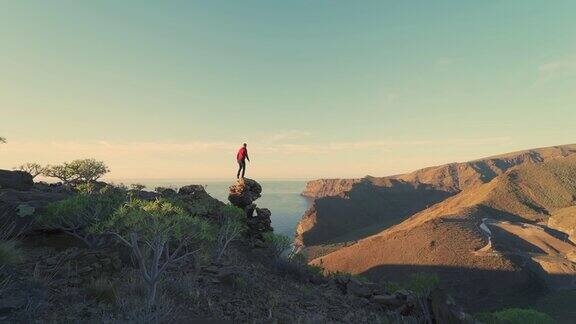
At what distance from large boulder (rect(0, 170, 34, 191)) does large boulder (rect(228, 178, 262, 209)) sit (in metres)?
14.0

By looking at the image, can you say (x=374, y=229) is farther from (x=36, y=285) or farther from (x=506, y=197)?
(x=36, y=285)

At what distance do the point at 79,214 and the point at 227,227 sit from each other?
7.82m

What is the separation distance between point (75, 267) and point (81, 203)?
3.36 meters

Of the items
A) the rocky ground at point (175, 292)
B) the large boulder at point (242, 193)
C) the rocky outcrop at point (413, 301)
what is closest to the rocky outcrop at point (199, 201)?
the large boulder at point (242, 193)

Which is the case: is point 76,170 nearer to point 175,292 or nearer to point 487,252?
point 175,292

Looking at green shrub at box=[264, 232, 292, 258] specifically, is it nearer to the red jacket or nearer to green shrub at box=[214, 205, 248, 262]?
green shrub at box=[214, 205, 248, 262]

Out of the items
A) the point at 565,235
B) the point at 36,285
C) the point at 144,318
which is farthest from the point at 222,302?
the point at 565,235

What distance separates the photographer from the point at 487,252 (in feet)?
268

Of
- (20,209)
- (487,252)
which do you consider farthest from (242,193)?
(487,252)

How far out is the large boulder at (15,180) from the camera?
23.8m

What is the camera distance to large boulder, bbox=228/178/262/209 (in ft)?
99.1

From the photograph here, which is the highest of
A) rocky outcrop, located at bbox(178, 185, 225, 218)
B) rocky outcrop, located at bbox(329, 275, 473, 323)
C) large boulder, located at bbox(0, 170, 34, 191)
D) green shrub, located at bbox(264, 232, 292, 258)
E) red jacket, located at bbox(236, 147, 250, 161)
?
red jacket, located at bbox(236, 147, 250, 161)

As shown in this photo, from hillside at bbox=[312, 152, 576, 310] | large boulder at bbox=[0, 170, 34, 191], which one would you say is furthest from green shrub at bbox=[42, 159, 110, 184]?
hillside at bbox=[312, 152, 576, 310]

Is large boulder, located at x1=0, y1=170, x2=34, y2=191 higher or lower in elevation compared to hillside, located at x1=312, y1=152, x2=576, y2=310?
higher
